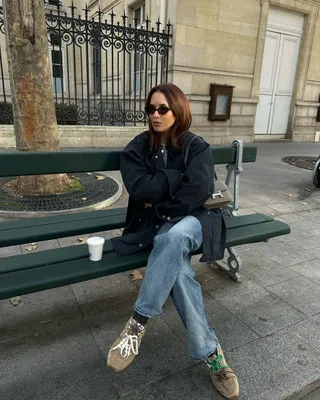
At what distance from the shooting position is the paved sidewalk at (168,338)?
178 cm

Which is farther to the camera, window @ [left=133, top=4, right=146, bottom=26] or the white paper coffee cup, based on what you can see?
window @ [left=133, top=4, right=146, bottom=26]

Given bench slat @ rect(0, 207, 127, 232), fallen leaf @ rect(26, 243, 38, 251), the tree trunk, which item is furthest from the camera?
the tree trunk

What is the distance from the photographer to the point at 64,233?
2268 millimetres

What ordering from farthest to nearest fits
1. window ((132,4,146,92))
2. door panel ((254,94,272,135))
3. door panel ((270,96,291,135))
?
Answer: door panel ((270,96,291,135)), door panel ((254,94,272,135)), window ((132,4,146,92))

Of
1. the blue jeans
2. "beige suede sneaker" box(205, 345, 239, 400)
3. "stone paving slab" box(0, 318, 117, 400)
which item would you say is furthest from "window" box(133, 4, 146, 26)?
"beige suede sneaker" box(205, 345, 239, 400)

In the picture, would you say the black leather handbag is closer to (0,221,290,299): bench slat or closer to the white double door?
(0,221,290,299): bench slat

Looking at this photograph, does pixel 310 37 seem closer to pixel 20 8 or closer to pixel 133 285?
pixel 20 8

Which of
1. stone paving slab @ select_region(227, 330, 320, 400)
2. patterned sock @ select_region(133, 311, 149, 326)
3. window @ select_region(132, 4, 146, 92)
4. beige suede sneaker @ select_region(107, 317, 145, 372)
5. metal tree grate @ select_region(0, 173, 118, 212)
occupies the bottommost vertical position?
stone paving slab @ select_region(227, 330, 320, 400)

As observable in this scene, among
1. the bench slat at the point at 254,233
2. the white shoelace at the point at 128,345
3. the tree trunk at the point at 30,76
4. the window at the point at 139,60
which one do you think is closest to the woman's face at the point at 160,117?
the bench slat at the point at 254,233

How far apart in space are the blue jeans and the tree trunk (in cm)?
305

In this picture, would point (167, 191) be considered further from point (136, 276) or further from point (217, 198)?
point (136, 276)

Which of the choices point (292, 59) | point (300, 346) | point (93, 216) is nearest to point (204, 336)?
point (300, 346)

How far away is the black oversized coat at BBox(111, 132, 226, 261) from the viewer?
204 cm

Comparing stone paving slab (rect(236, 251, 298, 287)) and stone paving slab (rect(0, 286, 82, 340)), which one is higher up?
stone paving slab (rect(0, 286, 82, 340))
